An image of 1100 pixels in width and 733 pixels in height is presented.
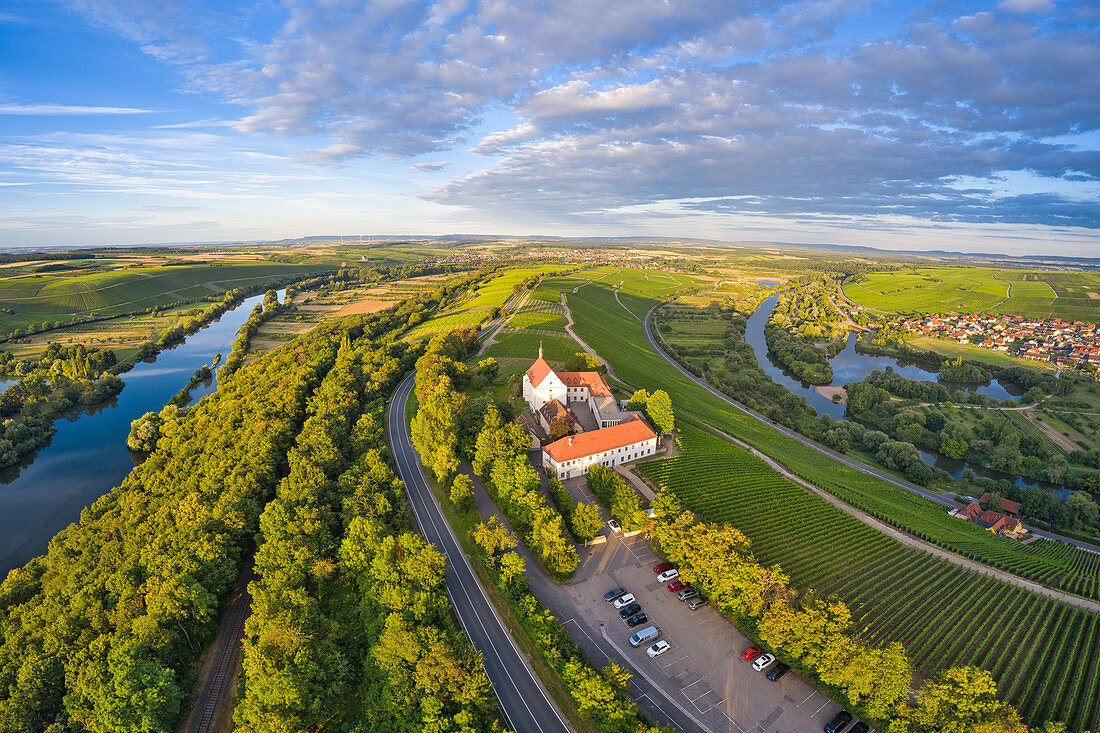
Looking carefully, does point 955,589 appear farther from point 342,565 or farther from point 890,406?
point 890,406

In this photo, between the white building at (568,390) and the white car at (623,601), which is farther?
the white building at (568,390)

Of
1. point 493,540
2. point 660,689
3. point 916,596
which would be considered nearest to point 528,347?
point 493,540

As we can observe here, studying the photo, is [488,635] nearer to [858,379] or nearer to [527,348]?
[527,348]

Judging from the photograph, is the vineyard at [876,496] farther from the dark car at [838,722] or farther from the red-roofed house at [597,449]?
the dark car at [838,722]

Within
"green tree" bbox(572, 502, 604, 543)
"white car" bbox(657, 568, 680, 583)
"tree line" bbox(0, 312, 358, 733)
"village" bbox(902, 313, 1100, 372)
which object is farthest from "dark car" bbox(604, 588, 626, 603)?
"village" bbox(902, 313, 1100, 372)

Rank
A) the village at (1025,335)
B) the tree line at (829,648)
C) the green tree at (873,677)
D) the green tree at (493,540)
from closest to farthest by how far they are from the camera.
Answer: the tree line at (829,648), the green tree at (873,677), the green tree at (493,540), the village at (1025,335)

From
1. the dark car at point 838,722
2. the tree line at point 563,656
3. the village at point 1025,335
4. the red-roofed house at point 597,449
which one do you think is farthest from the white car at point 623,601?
the village at point 1025,335

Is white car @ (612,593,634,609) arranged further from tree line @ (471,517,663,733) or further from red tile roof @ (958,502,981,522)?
red tile roof @ (958,502,981,522)
